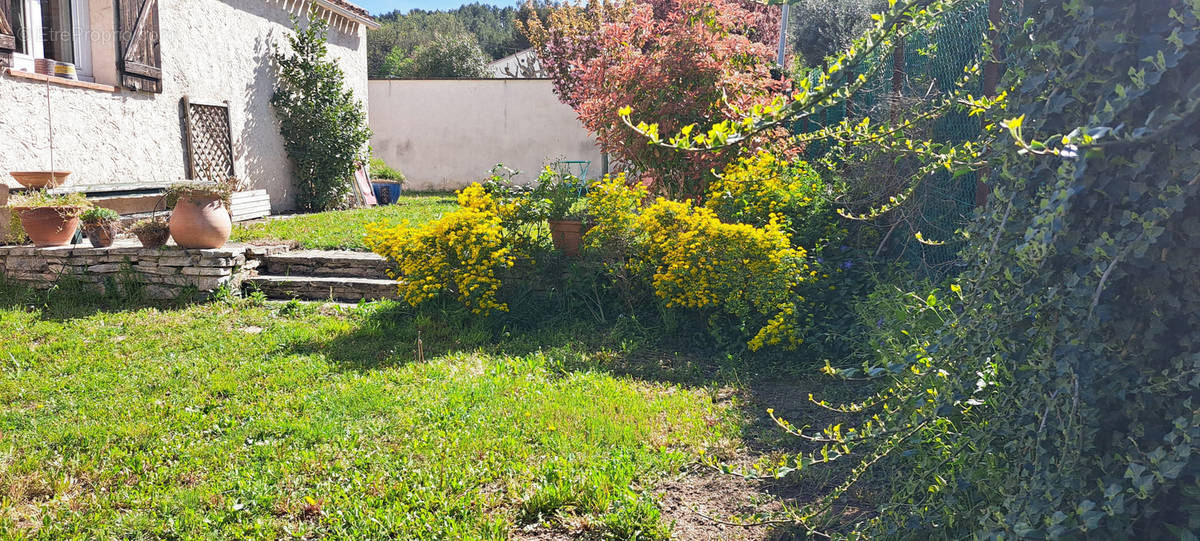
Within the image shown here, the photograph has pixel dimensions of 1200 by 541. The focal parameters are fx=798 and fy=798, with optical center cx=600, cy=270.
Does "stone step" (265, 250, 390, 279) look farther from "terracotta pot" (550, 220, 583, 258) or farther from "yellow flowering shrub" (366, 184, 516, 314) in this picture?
"terracotta pot" (550, 220, 583, 258)

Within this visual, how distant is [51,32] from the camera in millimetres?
8227

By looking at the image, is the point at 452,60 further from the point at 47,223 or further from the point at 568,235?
the point at 568,235

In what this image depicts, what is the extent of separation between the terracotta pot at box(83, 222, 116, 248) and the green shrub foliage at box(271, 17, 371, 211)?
5.01m

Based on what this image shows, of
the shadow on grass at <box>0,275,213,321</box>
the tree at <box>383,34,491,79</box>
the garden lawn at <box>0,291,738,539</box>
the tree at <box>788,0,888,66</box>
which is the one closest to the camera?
A: the garden lawn at <box>0,291,738,539</box>

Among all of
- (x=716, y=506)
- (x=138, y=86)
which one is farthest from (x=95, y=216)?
(x=716, y=506)

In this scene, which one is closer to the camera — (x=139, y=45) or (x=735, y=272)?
(x=735, y=272)

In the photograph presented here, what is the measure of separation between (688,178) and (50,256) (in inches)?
216

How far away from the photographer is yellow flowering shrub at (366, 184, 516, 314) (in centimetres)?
568

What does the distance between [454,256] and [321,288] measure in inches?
69.7

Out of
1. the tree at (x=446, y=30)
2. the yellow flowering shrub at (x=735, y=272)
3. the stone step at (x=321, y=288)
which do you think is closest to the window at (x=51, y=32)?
the stone step at (x=321, y=288)

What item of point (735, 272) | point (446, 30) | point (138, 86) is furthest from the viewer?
point (446, 30)

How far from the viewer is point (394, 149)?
1884 centimetres

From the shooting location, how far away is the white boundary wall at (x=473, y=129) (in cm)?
1847

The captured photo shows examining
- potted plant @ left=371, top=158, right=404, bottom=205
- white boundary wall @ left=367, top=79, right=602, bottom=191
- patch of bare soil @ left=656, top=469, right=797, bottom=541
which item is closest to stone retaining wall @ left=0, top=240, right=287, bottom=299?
patch of bare soil @ left=656, top=469, right=797, bottom=541
